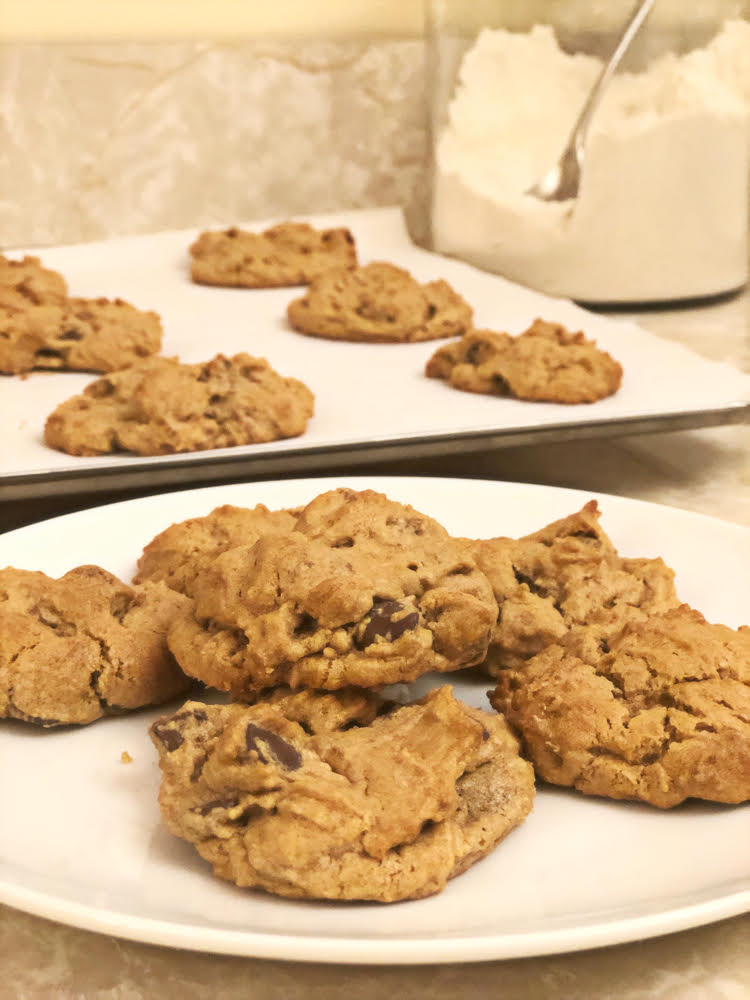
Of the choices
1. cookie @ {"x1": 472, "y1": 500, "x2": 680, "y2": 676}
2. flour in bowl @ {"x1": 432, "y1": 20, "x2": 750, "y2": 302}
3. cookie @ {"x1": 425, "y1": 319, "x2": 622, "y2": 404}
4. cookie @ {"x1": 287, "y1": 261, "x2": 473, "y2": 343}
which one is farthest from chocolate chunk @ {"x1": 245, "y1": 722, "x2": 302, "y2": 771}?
flour in bowl @ {"x1": 432, "y1": 20, "x2": 750, "y2": 302}

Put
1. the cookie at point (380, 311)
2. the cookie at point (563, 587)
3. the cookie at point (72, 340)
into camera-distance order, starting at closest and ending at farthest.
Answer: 1. the cookie at point (563, 587)
2. the cookie at point (72, 340)
3. the cookie at point (380, 311)

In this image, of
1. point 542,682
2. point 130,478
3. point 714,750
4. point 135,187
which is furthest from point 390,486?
point 135,187

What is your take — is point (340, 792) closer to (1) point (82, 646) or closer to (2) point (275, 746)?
(2) point (275, 746)

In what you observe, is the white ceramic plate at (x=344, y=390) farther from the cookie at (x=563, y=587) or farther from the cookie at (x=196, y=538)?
the cookie at (x=563, y=587)

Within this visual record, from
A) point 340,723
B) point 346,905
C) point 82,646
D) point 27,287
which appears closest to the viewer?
point 346,905

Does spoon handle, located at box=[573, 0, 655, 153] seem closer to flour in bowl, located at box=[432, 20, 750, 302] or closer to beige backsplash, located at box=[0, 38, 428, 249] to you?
flour in bowl, located at box=[432, 20, 750, 302]

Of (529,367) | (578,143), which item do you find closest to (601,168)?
(578,143)

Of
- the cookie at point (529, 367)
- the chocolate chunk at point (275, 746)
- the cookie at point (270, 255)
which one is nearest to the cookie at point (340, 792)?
the chocolate chunk at point (275, 746)
